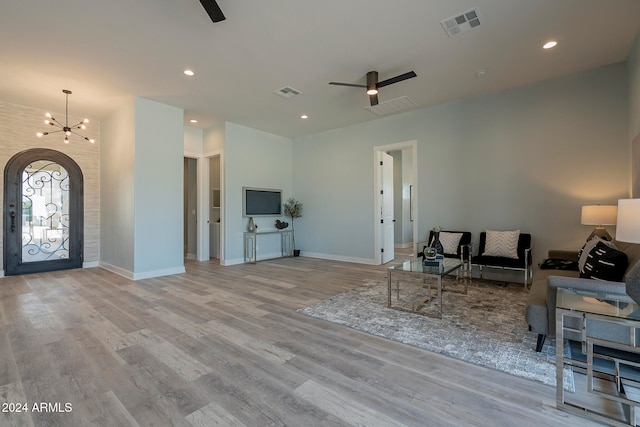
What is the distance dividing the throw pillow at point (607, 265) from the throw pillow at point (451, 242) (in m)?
2.23

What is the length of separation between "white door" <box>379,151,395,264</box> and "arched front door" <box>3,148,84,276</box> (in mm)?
6362

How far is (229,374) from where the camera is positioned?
2.01 meters

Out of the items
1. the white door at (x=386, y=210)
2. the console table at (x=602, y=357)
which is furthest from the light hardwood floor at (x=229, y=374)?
the white door at (x=386, y=210)

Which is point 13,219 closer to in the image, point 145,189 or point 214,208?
point 145,189

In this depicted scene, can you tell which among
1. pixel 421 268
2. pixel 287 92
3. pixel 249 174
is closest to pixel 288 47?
pixel 287 92

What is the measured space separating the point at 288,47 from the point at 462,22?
187 cm

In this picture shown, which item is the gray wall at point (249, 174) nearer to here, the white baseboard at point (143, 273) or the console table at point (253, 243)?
the console table at point (253, 243)

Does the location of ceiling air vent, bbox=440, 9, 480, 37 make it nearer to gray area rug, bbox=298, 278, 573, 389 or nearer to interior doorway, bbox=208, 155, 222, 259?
gray area rug, bbox=298, 278, 573, 389

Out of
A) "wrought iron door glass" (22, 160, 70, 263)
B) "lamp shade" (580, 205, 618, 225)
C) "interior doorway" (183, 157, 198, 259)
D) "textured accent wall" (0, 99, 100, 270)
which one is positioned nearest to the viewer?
"lamp shade" (580, 205, 618, 225)

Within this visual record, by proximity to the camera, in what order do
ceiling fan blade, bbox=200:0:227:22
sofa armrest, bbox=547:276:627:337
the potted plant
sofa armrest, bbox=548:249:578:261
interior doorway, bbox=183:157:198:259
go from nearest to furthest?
sofa armrest, bbox=547:276:627:337
ceiling fan blade, bbox=200:0:227:22
sofa armrest, bbox=548:249:578:261
interior doorway, bbox=183:157:198:259
the potted plant

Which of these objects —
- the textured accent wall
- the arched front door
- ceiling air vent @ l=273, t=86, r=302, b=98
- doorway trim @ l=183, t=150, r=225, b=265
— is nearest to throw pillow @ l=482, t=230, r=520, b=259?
ceiling air vent @ l=273, t=86, r=302, b=98

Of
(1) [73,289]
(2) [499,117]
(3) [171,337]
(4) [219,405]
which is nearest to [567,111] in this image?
(2) [499,117]

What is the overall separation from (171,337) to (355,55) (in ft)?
12.1

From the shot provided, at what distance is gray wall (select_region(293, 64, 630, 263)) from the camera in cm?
393
